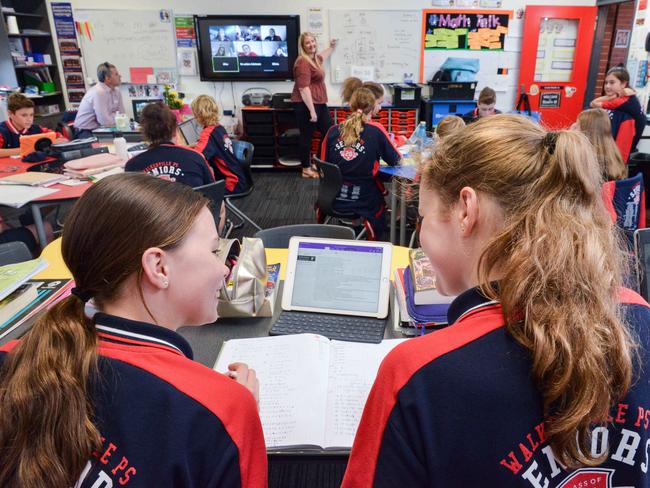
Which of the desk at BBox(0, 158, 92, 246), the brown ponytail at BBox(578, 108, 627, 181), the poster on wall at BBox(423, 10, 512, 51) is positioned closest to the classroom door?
the poster on wall at BBox(423, 10, 512, 51)

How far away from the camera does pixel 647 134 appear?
186 inches

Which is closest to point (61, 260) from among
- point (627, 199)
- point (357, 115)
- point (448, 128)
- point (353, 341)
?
point (353, 341)

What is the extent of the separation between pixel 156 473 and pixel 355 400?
1.43 feet

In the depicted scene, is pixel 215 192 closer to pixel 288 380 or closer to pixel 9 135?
pixel 288 380

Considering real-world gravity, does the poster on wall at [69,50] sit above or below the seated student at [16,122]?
above

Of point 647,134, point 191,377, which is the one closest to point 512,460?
point 191,377

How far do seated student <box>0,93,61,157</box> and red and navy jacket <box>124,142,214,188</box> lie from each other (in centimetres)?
160

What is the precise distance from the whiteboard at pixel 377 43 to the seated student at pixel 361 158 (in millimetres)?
2823

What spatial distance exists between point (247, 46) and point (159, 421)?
222 inches

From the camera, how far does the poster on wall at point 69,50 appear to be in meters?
5.53

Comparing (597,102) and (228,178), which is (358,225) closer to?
(228,178)

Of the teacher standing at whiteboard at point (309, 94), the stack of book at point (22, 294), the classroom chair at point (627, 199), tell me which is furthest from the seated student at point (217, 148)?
the classroom chair at point (627, 199)

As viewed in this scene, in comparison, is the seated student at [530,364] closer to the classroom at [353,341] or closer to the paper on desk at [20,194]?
the classroom at [353,341]

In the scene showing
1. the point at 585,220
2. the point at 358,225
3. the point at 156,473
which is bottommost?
the point at 358,225
